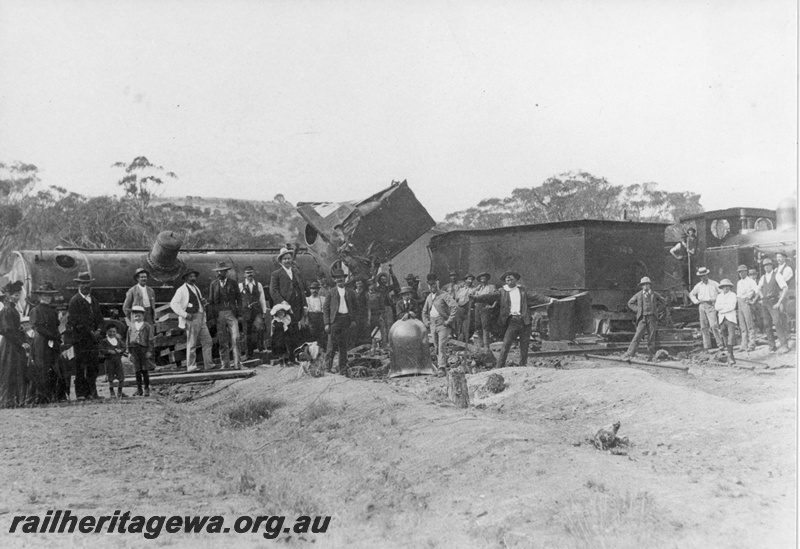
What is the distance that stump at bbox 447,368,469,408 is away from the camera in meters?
8.46

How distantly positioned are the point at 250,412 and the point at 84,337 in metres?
2.54

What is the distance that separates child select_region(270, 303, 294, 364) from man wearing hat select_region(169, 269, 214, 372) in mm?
1123

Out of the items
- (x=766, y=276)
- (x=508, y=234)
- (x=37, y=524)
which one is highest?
(x=508, y=234)

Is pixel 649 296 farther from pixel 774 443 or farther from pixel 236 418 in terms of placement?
pixel 236 418

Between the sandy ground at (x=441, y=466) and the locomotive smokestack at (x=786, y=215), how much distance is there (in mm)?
3796

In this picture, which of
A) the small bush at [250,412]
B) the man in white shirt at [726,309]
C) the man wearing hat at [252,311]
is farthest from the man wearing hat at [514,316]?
the man wearing hat at [252,311]

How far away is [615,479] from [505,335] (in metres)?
5.61

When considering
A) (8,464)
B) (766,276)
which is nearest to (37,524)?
(8,464)

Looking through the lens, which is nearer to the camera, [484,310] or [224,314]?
[224,314]

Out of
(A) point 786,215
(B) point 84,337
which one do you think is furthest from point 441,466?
(A) point 786,215

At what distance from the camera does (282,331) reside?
12.1m

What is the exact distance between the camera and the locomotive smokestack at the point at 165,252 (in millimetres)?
11688

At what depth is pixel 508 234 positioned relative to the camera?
13406 millimetres

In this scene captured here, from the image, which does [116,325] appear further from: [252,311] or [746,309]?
[746,309]
